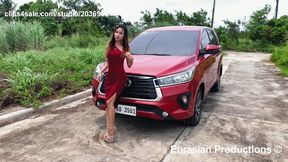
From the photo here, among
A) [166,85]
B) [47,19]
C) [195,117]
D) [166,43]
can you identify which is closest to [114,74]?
[166,85]

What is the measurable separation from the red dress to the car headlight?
548 mm

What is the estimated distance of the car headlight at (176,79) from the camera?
3.84m

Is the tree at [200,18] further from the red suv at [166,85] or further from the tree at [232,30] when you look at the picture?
the red suv at [166,85]

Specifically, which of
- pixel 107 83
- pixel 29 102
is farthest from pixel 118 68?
pixel 29 102

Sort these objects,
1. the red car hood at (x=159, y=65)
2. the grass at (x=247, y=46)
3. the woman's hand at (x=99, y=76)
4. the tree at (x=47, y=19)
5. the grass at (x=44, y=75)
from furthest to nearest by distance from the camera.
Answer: the grass at (x=247, y=46)
the tree at (x=47, y=19)
the grass at (x=44, y=75)
the woman's hand at (x=99, y=76)
the red car hood at (x=159, y=65)

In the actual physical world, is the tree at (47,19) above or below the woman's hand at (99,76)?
above

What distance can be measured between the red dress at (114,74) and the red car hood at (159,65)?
280mm

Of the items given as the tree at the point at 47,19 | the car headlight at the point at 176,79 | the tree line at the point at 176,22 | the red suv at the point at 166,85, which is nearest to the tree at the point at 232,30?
the tree line at the point at 176,22

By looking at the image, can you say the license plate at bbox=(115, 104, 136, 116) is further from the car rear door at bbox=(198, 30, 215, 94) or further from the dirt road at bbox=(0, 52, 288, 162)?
the car rear door at bbox=(198, 30, 215, 94)

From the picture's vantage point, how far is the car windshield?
4.88 m

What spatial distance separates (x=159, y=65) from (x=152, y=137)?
1.10 meters

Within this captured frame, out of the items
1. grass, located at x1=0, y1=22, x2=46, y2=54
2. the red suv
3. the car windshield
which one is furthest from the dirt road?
grass, located at x1=0, y1=22, x2=46, y2=54

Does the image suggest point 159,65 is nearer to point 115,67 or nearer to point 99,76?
point 115,67

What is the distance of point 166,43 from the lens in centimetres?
515
